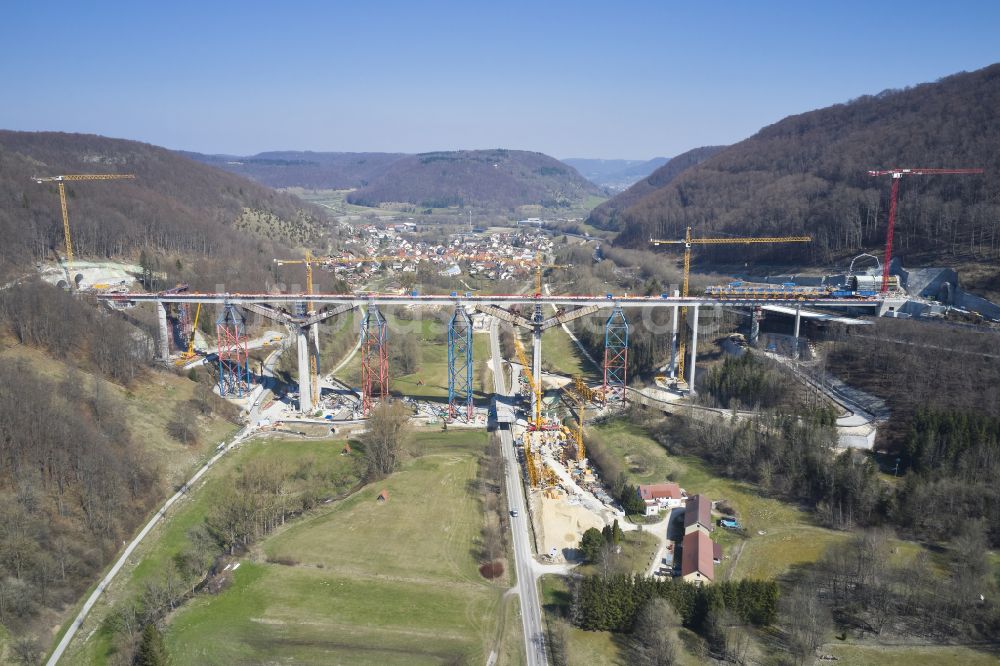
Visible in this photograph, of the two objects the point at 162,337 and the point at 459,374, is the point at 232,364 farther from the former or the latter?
the point at 459,374

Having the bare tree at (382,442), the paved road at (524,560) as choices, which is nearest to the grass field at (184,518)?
the bare tree at (382,442)

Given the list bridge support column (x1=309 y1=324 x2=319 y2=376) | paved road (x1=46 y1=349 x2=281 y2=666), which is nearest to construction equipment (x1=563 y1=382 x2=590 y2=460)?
bridge support column (x1=309 y1=324 x2=319 y2=376)

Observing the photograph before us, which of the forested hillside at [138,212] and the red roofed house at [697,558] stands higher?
the forested hillside at [138,212]

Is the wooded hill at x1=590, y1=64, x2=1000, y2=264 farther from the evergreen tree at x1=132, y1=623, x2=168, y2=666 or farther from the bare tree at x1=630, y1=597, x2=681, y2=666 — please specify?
the evergreen tree at x1=132, y1=623, x2=168, y2=666

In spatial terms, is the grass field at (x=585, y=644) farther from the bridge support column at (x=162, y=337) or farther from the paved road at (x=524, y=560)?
the bridge support column at (x=162, y=337)

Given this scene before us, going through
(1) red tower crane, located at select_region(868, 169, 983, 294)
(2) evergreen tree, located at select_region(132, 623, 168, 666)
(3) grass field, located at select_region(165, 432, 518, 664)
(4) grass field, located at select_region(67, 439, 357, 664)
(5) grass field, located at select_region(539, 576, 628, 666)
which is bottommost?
(5) grass field, located at select_region(539, 576, 628, 666)

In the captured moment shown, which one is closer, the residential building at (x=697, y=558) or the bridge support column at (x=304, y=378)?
the residential building at (x=697, y=558)

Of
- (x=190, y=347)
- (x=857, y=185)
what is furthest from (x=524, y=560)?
(x=857, y=185)
